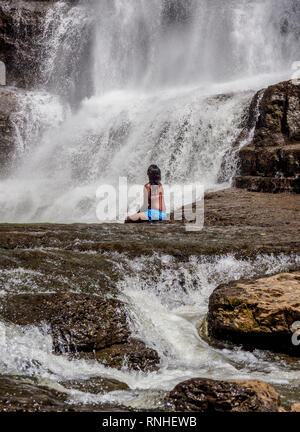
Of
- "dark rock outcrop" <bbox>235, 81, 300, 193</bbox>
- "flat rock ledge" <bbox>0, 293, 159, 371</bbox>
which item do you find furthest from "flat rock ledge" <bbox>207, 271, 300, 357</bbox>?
"dark rock outcrop" <bbox>235, 81, 300, 193</bbox>

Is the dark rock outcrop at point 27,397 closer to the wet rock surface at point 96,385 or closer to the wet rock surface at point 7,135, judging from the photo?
the wet rock surface at point 96,385

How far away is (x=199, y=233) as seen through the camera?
9523 millimetres

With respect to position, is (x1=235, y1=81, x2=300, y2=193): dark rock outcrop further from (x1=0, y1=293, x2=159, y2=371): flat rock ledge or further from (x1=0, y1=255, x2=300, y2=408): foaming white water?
(x1=0, y1=293, x2=159, y2=371): flat rock ledge

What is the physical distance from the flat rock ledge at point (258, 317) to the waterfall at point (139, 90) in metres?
11.0

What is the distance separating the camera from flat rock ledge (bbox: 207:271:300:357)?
17.1ft

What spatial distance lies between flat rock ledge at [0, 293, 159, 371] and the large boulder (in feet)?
4.05

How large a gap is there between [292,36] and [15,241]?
22365mm

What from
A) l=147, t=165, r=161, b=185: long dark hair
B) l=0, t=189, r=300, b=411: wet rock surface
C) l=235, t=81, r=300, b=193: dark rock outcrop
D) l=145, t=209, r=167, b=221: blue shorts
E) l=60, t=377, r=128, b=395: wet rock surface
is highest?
l=235, t=81, r=300, b=193: dark rock outcrop

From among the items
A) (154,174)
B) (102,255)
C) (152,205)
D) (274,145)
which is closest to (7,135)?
(274,145)

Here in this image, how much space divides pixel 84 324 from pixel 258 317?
179 cm

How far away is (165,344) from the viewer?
5.41 m

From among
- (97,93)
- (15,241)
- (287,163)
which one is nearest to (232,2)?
(97,93)

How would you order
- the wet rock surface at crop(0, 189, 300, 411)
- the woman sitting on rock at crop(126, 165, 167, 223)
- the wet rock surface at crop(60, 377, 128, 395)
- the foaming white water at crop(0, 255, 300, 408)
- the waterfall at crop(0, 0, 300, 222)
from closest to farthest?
the wet rock surface at crop(60, 377, 128, 395)
the foaming white water at crop(0, 255, 300, 408)
the wet rock surface at crop(0, 189, 300, 411)
the woman sitting on rock at crop(126, 165, 167, 223)
the waterfall at crop(0, 0, 300, 222)

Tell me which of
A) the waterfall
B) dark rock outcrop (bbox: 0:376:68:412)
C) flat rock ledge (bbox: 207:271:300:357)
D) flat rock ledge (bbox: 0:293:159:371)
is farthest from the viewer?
the waterfall
